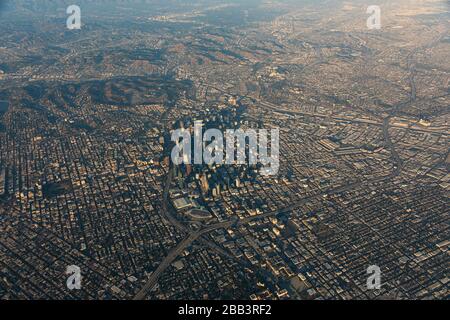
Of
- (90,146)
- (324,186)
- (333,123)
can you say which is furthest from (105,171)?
(333,123)

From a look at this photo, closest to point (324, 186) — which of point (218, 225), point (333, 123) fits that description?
point (218, 225)

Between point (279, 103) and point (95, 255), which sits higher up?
point (279, 103)

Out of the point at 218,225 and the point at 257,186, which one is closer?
the point at 218,225

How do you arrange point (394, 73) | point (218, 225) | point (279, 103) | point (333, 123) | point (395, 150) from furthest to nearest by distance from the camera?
point (394, 73), point (279, 103), point (333, 123), point (395, 150), point (218, 225)
